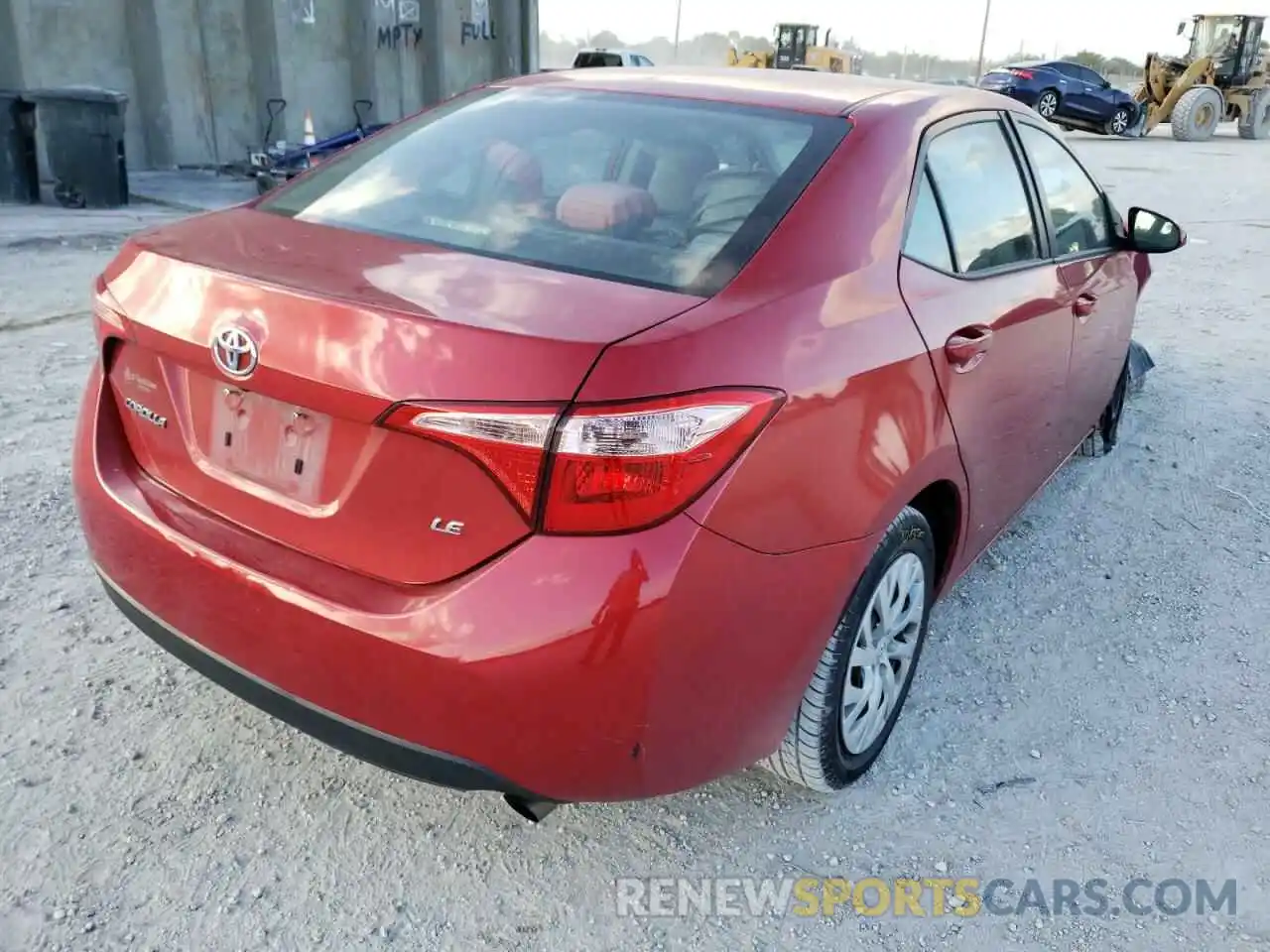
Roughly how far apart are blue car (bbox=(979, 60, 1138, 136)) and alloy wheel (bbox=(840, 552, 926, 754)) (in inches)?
951

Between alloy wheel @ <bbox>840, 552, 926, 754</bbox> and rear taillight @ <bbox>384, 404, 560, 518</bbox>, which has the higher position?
rear taillight @ <bbox>384, 404, 560, 518</bbox>

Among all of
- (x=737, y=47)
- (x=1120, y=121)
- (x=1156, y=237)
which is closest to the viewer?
(x=1156, y=237)

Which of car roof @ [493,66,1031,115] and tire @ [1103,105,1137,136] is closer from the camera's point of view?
car roof @ [493,66,1031,115]

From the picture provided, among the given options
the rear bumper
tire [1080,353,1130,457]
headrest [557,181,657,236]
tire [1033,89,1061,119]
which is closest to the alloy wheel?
the rear bumper

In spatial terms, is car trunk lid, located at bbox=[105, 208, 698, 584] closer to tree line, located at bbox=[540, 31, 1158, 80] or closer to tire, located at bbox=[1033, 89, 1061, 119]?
tire, located at bbox=[1033, 89, 1061, 119]

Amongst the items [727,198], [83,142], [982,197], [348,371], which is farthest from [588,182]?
[83,142]

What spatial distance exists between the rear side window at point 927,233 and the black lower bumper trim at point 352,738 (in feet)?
4.70

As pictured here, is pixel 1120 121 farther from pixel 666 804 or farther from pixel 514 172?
pixel 666 804

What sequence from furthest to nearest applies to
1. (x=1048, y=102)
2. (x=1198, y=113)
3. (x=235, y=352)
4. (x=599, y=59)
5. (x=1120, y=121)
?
(x=1120, y=121), (x=1048, y=102), (x=1198, y=113), (x=599, y=59), (x=235, y=352)

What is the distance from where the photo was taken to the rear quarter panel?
184cm

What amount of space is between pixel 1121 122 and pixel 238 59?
1967cm

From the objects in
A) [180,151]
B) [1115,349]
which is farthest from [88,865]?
[180,151]

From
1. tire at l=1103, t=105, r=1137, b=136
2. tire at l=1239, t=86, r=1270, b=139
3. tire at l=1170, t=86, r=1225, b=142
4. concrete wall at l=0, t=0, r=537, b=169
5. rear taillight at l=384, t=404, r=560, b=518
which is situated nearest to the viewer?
Result: rear taillight at l=384, t=404, r=560, b=518

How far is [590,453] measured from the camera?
1757 mm
